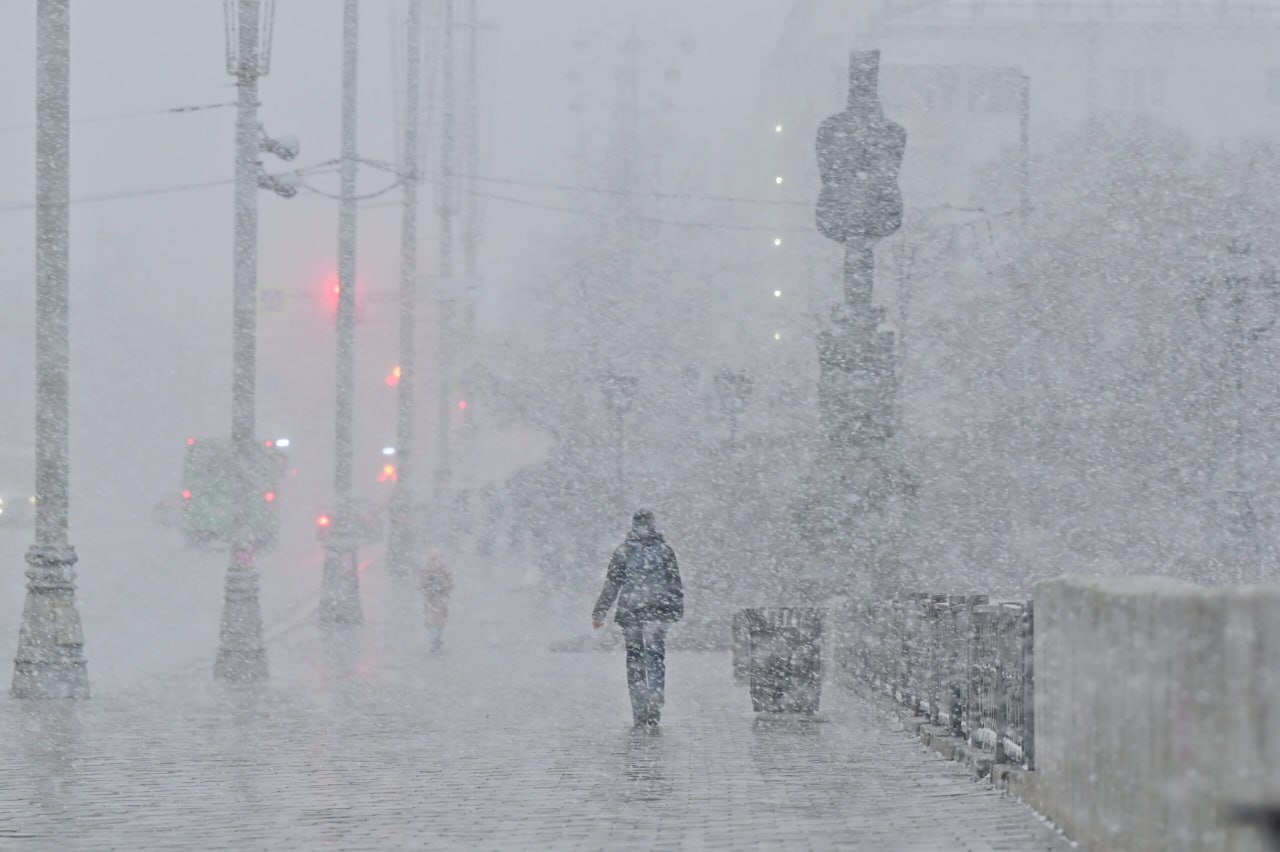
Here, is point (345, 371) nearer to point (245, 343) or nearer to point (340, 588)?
point (340, 588)

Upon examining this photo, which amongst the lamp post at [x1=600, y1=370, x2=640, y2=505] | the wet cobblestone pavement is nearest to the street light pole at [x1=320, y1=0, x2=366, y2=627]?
the lamp post at [x1=600, y1=370, x2=640, y2=505]

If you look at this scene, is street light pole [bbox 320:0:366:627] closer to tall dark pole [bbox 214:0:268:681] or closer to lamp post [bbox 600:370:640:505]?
lamp post [bbox 600:370:640:505]

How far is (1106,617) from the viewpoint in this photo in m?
7.28

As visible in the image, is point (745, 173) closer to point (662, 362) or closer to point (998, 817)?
point (662, 362)

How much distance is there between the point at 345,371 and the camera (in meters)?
33.5

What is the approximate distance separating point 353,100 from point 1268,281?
15.7 meters

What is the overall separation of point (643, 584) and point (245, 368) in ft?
28.9

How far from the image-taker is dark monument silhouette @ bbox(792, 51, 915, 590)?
772 inches

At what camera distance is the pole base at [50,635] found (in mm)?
17672

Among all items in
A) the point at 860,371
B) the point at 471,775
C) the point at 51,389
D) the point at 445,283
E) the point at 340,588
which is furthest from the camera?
the point at 445,283

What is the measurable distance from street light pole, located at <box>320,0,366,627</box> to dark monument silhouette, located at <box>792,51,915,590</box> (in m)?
14.3

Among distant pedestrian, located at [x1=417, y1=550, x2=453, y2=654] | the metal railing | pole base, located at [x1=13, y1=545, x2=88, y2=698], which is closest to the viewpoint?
the metal railing

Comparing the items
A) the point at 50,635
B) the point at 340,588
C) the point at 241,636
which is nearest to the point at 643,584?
the point at 50,635

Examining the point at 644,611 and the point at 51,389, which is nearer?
the point at 644,611
